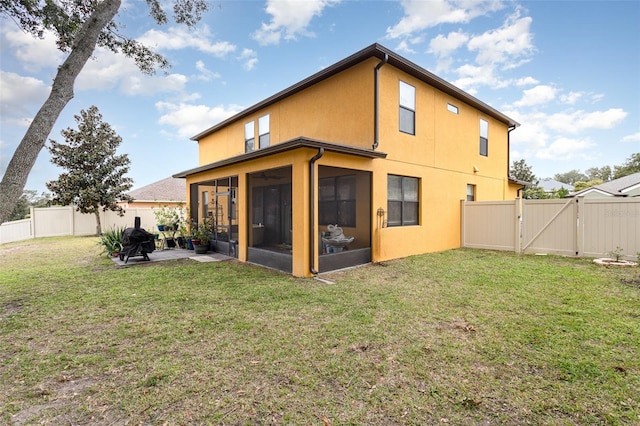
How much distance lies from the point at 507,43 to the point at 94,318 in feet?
45.5

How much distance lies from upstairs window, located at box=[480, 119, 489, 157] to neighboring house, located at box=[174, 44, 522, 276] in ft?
0.13

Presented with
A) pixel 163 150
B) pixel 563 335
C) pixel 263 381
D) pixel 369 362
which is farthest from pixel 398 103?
pixel 163 150

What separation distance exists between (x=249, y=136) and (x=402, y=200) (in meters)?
6.94

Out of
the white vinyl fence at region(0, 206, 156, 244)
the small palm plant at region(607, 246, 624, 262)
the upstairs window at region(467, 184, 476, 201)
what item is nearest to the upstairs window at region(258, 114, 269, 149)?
the upstairs window at region(467, 184, 476, 201)

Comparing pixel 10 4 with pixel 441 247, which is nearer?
pixel 10 4

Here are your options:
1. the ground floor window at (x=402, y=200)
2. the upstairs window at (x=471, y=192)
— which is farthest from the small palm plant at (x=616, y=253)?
the ground floor window at (x=402, y=200)

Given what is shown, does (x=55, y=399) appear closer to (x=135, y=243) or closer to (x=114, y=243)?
(x=135, y=243)

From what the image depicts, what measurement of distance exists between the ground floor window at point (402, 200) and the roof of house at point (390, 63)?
2978mm

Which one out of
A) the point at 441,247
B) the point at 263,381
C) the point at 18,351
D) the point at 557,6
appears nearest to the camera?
the point at 263,381

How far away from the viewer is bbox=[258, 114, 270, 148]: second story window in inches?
435

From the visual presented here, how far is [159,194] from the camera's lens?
27.0 metres

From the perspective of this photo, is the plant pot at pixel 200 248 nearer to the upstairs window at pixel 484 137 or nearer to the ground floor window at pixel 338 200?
the ground floor window at pixel 338 200

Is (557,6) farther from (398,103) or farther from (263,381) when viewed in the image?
(263,381)

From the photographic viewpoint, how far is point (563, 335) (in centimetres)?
332
